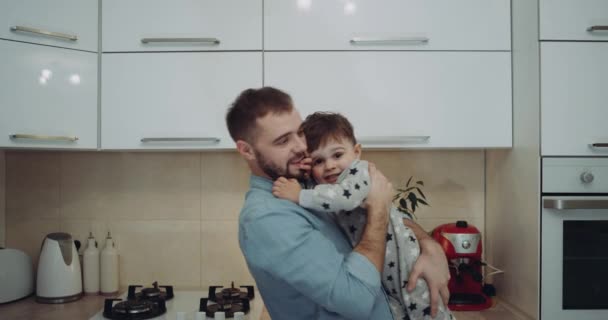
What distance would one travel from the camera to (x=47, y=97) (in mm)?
1969

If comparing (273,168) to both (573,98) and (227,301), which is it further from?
(573,98)

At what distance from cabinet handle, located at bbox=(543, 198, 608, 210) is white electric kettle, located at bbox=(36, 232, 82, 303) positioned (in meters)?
1.98

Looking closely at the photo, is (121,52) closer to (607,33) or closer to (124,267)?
(124,267)

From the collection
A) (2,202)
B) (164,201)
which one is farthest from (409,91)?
(2,202)

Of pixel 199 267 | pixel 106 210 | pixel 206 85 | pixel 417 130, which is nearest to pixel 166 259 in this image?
pixel 199 267

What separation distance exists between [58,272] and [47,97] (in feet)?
2.53

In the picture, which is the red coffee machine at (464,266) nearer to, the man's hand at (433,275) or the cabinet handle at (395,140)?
the cabinet handle at (395,140)

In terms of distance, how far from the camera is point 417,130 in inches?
80.1

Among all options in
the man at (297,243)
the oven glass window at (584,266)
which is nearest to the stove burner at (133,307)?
the man at (297,243)

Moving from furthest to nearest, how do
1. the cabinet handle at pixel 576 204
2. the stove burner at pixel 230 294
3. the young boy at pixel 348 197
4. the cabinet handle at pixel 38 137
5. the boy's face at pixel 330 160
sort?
the stove burner at pixel 230 294, the cabinet handle at pixel 38 137, the cabinet handle at pixel 576 204, the boy's face at pixel 330 160, the young boy at pixel 348 197

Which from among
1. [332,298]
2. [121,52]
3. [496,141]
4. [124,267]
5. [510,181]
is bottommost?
[124,267]

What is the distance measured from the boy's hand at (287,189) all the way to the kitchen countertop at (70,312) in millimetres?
935

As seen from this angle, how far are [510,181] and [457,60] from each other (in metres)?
0.55

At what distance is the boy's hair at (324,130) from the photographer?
1.39 meters
